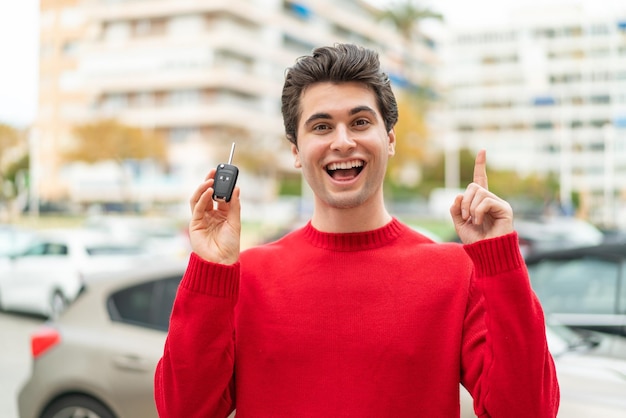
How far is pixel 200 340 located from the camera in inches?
77.1

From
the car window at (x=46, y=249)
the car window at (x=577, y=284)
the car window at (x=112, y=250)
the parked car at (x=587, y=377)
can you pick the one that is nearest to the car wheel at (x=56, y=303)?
the car window at (x=46, y=249)

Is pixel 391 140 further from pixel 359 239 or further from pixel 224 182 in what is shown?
pixel 224 182

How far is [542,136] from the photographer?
295 ft

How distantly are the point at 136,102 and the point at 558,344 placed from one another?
63.6 m

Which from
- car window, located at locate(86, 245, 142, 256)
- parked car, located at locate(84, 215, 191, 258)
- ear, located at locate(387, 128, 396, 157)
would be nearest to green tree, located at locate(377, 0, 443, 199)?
parked car, located at locate(84, 215, 191, 258)

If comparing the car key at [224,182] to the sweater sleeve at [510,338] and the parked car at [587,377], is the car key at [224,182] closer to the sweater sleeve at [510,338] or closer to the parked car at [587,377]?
the sweater sleeve at [510,338]

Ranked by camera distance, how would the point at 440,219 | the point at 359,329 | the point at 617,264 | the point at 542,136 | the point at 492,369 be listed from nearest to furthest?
the point at 492,369 < the point at 359,329 < the point at 617,264 < the point at 440,219 < the point at 542,136

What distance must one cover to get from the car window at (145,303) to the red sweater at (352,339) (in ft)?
8.43

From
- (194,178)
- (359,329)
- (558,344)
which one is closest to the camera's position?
(359,329)

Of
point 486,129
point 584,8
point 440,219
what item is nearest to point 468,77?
point 486,129

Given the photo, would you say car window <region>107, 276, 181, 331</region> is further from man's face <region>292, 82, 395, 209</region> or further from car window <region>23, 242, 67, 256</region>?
→ car window <region>23, 242, 67, 256</region>

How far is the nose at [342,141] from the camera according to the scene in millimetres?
2098

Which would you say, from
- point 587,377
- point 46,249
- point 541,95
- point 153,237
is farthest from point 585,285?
point 541,95

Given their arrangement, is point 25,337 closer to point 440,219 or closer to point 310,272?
point 310,272
